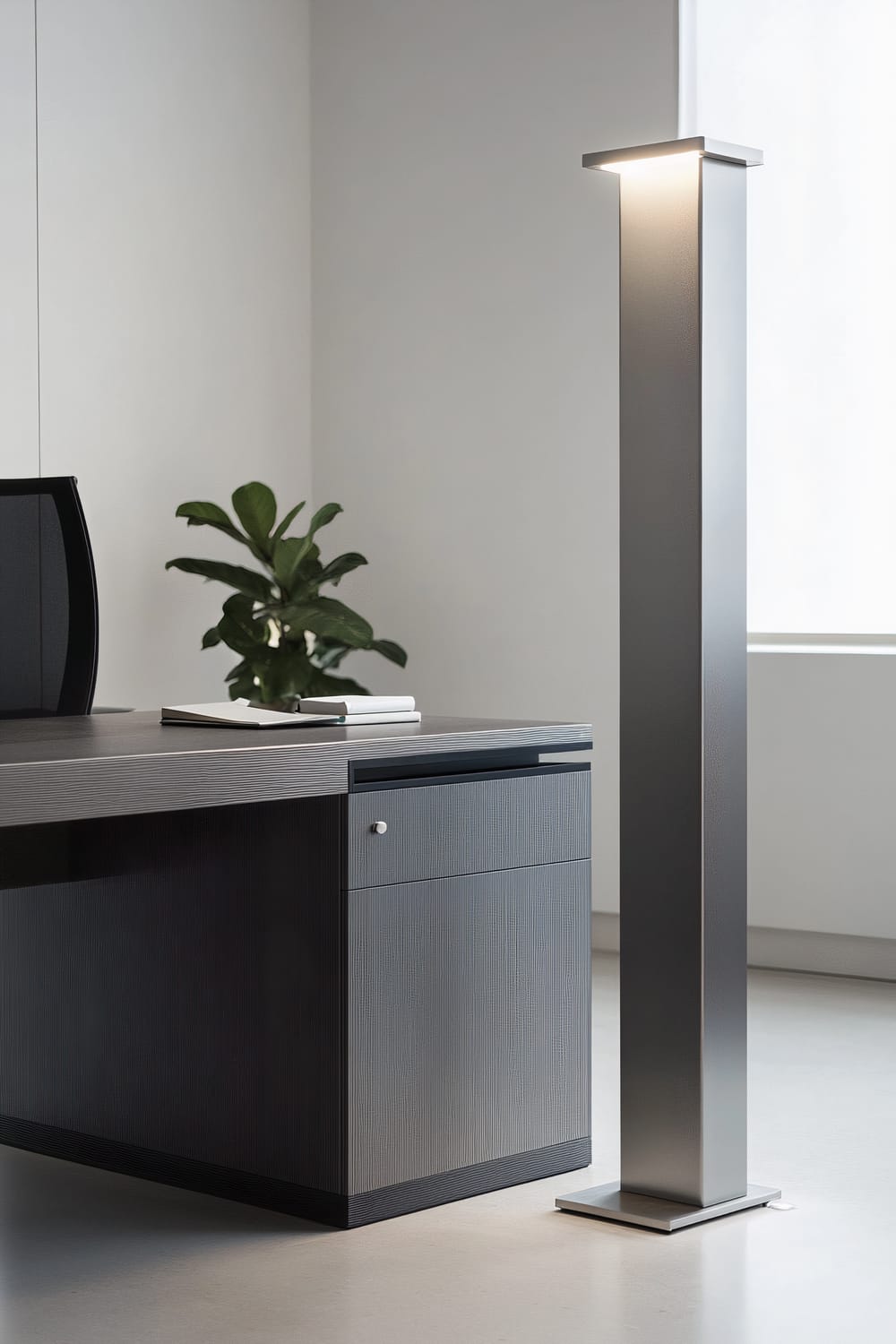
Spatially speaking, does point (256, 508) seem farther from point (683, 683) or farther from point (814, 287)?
point (683, 683)

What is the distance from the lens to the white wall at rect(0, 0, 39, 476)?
16.6 ft

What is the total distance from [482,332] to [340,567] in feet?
3.10

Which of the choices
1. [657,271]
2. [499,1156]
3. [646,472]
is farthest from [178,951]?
[657,271]

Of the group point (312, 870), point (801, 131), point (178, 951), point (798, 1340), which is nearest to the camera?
point (798, 1340)

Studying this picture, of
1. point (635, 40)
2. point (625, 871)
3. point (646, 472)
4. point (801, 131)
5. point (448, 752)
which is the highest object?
point (635, 40)

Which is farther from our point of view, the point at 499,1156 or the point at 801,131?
the point at 801,131

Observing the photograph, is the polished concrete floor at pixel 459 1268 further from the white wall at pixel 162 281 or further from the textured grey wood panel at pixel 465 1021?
the white wall at pixel 162 281

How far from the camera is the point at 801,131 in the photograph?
515 cm

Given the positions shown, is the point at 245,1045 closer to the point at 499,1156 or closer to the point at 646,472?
the point at 499,1156

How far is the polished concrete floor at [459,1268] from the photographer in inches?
93.9

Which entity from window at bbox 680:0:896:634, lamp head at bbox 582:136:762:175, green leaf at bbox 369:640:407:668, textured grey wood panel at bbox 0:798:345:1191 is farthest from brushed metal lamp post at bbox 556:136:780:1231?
green leaf at bbox 369:640:407:668

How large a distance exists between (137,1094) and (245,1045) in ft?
0.99

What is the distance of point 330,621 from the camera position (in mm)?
5258

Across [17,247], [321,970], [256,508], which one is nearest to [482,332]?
[256,508]
